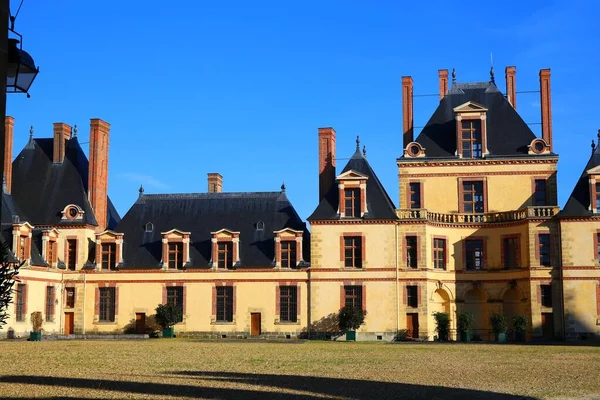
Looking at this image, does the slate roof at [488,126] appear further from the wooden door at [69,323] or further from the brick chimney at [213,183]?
the wooden door at [69,323]

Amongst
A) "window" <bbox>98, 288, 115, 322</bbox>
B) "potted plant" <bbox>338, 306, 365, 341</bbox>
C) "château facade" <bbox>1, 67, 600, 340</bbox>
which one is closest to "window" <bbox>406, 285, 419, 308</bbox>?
"château facade" <bbox>1, 67, 600, 340</bbox>

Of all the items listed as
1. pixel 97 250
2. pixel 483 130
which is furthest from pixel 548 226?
pixel 97 250

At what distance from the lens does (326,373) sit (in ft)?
65.4

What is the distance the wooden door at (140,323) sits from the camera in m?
44.7

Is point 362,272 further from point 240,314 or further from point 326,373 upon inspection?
point 326,373

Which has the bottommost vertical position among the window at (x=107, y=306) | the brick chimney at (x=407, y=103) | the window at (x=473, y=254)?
the window at (x=107, y=306)

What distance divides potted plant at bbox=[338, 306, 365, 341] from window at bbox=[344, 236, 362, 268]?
88.2 inches

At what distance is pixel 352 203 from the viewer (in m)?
43.5

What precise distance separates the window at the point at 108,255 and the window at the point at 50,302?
2.80 m

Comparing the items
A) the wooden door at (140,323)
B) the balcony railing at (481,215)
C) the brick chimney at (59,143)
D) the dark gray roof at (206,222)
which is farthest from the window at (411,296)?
the brick chimney at (59,143)

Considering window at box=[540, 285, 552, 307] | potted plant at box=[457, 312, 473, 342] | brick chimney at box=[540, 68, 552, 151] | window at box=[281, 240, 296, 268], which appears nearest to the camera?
potted plant at box=[457, 312, 473, 342]

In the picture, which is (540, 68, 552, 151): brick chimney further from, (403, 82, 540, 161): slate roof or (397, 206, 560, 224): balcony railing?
(397, 206, 560, 224): balcony railing

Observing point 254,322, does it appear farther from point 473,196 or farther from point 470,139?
point 470,139

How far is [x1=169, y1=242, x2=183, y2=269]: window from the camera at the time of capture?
4500 centimetres
